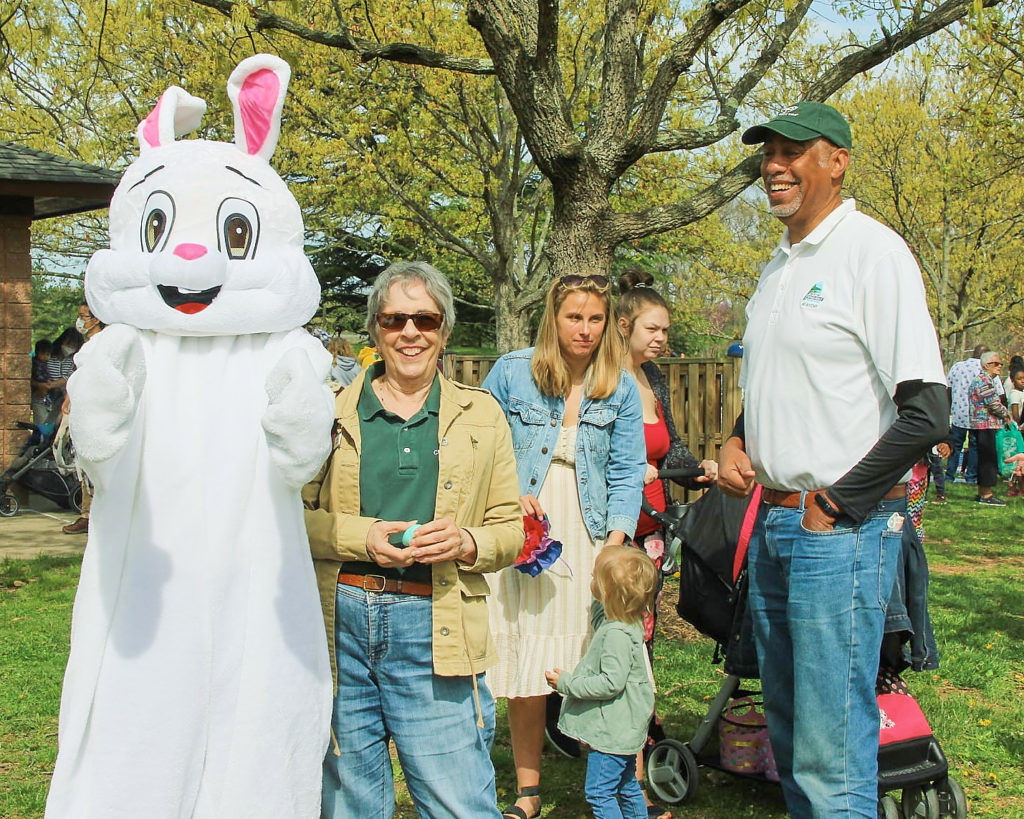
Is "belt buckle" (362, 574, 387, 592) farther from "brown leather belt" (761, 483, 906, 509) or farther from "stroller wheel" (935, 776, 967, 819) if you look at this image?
"stroller wheel" (935, 776, 967, 819)

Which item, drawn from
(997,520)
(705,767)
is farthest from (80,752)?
(997,520)

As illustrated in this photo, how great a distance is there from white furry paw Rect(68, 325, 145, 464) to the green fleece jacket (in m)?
2.00

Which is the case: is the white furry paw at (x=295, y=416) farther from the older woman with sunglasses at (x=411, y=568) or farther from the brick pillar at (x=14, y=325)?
the brick pillar at (x=14, y=325)

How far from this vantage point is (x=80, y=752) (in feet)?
7.72

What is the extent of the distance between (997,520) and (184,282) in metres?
11.9

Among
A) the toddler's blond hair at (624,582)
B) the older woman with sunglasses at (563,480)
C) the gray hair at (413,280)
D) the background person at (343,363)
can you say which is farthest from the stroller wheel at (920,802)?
the background person at (343,363)

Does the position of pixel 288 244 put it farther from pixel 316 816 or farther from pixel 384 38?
pixel 384 38

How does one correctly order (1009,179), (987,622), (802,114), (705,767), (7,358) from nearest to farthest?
(802,114), (705,767), (987,622), (7,358), (1009,179)

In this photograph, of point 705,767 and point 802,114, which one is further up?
point 802,114

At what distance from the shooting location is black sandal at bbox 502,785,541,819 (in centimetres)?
401

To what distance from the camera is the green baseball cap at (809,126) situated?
3018mm

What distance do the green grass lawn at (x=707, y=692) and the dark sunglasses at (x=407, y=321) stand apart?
2.16 metres

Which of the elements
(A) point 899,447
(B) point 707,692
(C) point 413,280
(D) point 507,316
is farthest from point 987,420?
(C) point 413,280

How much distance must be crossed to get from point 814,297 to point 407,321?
116 cm
